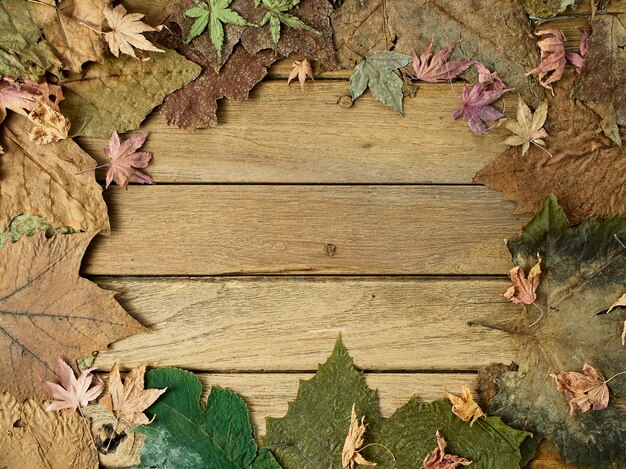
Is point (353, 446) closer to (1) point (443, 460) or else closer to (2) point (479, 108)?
(1) point (443, 460)

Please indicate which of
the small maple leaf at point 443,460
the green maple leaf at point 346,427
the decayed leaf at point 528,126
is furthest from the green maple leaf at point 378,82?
the small maple leaf at point 443,460

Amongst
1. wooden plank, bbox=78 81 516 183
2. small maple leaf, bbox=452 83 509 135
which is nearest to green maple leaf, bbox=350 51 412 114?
wooden plank, bbox=78 81 516 183

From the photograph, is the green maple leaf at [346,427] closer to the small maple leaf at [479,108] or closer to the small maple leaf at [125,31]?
the small maple leaf at [479,108]

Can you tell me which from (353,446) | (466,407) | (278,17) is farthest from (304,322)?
(278,17)

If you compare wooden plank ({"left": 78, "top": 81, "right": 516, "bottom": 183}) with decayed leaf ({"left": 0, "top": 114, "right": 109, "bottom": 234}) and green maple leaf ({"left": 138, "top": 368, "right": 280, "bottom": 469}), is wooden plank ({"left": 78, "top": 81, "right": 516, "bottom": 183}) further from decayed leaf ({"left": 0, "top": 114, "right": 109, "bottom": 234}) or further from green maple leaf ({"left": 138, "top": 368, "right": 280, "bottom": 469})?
green maple leaf ({"left": 138, "top": 368, "right": 280, "bottom": 469})

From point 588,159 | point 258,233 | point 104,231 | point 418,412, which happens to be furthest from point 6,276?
point 588,159
